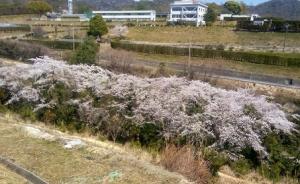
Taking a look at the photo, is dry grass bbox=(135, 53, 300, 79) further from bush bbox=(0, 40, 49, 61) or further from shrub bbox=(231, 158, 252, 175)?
shrub bbox=(231, 158, 252, 175)

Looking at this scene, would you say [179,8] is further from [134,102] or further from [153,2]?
[134,102]

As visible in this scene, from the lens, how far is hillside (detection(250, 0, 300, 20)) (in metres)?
152

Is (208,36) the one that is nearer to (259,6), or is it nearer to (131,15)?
(131,15)

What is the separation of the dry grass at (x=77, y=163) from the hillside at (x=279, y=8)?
14728 centimetres

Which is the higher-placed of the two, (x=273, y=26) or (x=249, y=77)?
(x=273, y=26)

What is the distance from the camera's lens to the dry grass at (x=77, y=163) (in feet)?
24.8

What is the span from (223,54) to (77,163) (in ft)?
133

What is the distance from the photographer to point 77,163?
27.1ft

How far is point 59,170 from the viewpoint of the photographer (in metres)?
7.93

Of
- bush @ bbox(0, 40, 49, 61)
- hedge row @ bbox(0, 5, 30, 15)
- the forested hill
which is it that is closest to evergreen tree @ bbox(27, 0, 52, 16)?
hedge row @ bbox(0, 5, 30, 15)

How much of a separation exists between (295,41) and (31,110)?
54.4m

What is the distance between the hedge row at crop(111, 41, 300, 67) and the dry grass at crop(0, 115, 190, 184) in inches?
1396

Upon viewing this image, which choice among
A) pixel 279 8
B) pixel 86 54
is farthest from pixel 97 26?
pixel 279 8

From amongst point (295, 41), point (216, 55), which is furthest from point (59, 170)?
point (295, 41)
